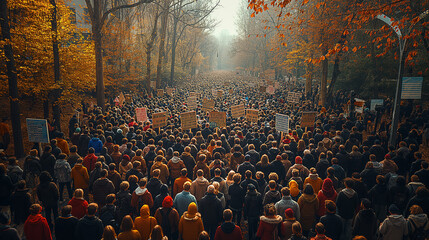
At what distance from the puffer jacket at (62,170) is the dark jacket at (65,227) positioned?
2818 millimetres

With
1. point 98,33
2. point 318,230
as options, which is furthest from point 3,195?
point 98,33

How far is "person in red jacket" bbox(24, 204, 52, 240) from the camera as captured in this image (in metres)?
5.07

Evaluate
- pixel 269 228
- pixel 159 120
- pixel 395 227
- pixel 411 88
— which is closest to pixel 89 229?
pixel 269 228

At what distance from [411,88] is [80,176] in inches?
Answer: 510

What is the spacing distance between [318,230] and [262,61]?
62599 mm

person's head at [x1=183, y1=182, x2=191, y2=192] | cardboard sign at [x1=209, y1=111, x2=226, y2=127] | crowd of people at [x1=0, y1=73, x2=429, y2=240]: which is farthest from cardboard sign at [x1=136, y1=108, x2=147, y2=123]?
person's head at [x1=183, y1=182, x2=191, y2=192]

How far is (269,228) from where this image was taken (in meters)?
5.15

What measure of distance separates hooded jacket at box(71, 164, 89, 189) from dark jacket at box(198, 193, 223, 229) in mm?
3536

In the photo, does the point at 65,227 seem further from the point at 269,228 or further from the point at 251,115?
the point at 251,115

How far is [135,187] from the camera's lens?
6.57m

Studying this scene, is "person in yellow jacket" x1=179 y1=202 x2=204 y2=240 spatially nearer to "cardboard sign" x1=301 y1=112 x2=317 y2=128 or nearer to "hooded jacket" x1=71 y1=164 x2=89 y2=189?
"hooded jacket" x1=71 y1=164 x2=89 y2=189

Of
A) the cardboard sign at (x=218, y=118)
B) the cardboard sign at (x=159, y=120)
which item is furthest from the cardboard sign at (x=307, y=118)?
the cardboard sign at (x=159, y=120)

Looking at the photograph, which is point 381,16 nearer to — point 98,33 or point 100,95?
point 98,33

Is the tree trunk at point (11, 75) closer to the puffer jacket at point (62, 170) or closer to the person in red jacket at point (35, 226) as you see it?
the puffer jacket at point (62, 170)
